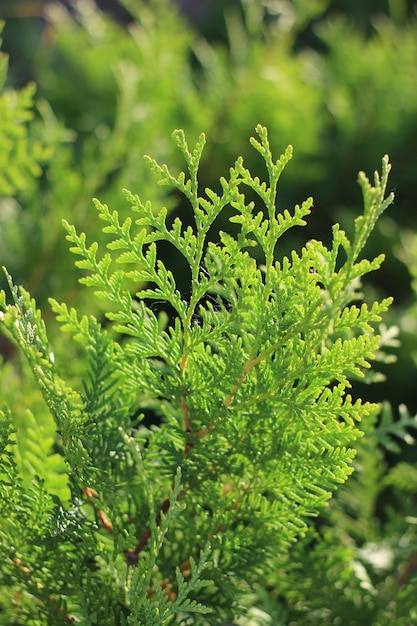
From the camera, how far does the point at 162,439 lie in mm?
785

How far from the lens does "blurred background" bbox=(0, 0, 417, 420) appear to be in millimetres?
1535

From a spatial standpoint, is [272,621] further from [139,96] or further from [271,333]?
[139,96]

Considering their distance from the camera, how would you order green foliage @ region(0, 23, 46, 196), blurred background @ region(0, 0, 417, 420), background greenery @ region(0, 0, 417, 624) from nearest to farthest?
green foliage @ region(0, 23, 46, 196)
background greenery @ region(0, 0, 417, 624)
blurred background @ region(0, 0, 417, 420)

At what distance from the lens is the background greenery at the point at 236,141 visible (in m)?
1.27

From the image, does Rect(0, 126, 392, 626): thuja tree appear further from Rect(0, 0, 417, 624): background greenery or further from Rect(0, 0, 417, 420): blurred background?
Rect(0, 0, 417, 420): blurred background

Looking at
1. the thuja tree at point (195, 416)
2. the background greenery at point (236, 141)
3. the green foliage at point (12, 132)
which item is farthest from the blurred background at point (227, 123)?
the thuja tree at point (195, 416)

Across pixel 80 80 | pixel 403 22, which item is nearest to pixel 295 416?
pixel 80 80

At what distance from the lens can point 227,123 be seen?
6.66 ft

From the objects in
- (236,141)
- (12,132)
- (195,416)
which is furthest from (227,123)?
(195,416)

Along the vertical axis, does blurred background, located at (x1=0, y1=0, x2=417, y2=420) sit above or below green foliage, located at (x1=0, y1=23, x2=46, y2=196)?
above

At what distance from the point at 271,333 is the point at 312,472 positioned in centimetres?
14

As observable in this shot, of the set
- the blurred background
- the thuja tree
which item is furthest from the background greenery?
the thuja tree

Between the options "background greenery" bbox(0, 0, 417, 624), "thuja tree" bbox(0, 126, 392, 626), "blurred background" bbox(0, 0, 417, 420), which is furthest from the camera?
"blurred background" bbox(0, 0, 417, 420)

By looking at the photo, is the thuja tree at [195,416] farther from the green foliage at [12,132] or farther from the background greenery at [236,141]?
the green foliage at [12,132]
